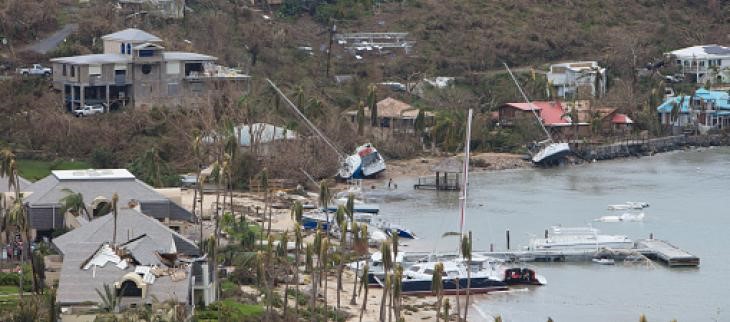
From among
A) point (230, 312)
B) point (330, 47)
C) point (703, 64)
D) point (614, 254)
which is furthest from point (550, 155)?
point (230, 312)

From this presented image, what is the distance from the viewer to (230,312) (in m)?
45.4

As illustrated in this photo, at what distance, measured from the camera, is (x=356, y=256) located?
54.5 metres

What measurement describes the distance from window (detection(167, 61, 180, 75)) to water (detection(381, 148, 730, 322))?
34.1 feet

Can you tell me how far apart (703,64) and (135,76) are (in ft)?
111

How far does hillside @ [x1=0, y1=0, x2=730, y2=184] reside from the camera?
69.2 metres

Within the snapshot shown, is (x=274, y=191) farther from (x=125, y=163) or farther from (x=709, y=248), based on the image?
(x=709, y=248)

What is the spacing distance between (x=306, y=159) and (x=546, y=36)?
30.5 metres

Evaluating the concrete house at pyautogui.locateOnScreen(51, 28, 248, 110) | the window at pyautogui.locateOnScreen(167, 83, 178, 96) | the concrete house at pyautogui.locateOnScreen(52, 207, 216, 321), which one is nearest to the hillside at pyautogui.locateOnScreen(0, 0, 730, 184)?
the concrete house at pyautogui.locateOnScreen(51, 28, 248, 110)

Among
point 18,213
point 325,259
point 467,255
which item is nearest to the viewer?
point 18,213

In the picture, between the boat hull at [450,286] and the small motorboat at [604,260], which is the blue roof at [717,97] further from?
the boat hull at [450,286]

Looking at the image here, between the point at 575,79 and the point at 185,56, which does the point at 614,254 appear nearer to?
the point at 185,56

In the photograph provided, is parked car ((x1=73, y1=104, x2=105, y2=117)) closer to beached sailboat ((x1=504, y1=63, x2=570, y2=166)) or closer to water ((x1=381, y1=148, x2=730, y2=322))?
water ((x1=381, y1=148, x2=730, y2=322))

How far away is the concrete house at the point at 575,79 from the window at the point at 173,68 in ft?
73.7

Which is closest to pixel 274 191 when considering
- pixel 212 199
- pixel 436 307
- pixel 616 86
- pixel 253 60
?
pixel 212 199
